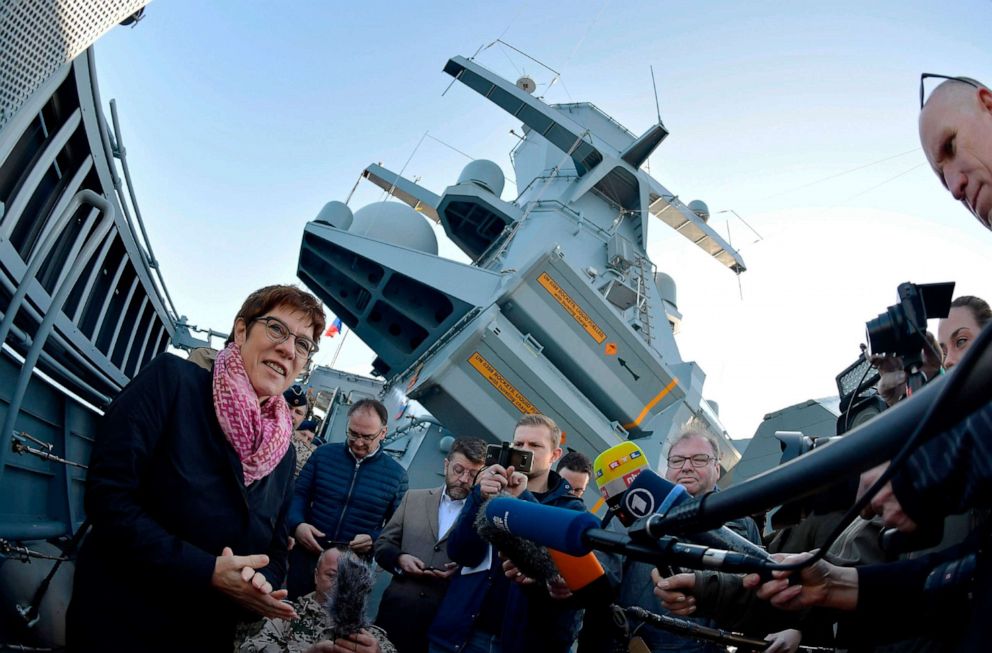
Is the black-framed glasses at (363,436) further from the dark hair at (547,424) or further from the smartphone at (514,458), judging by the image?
the smartphone at (514,458)

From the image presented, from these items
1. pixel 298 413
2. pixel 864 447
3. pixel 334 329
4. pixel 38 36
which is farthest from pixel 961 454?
pixel 334 329

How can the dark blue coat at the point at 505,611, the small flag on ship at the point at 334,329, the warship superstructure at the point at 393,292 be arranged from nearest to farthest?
the dark blue coat at the point at 505,611 → the warship superstructure at the point at 393,292 → the small flag on ship at the point at 334,329

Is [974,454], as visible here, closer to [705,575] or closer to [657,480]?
[657,480]

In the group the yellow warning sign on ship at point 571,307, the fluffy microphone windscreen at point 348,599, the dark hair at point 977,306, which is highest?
the yellow warning sign on ship at point 571,307

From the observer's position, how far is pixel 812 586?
4.44ft

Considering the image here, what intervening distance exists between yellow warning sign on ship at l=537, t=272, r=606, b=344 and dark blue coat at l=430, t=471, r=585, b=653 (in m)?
6.62

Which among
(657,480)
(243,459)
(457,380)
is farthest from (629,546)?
(457,380)

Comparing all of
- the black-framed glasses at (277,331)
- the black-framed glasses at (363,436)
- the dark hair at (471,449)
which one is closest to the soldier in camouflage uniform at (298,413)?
the black-framed glasses at (363,436)

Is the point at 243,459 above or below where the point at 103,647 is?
above

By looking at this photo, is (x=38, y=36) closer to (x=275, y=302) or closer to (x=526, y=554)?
(x=275, y=302)

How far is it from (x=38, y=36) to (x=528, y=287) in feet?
26.3

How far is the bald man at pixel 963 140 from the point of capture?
3.29ft

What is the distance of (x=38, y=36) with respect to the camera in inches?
68.7

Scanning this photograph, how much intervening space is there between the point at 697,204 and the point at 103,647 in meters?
18.7
